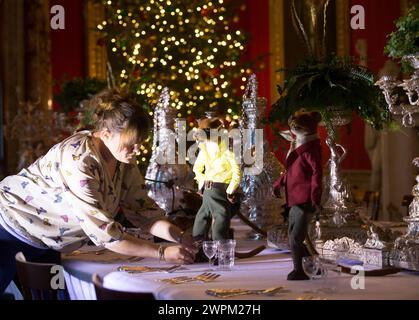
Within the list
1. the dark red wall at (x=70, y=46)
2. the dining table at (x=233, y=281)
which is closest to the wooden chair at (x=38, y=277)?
the dining table at (x=233, y=281)

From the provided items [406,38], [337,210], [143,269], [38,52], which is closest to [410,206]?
[337,210]

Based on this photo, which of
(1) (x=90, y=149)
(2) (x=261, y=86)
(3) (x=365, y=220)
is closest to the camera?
(1) (x=90, y=149)

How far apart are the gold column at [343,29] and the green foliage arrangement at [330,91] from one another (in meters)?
6.49

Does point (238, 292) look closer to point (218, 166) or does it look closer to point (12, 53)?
point (218, 166)

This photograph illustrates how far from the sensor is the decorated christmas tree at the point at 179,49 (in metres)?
6.81

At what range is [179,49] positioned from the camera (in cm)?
687

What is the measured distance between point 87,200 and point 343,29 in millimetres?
7278

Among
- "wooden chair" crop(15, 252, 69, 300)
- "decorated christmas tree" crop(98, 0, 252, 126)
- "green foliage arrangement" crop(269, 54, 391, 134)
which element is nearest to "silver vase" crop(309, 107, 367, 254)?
"green foliage arrangement" crop(269, 54, 391, 134)

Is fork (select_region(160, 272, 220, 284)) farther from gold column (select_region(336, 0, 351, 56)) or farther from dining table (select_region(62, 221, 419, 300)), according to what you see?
gold column (select_region(336, 0, 351, 56))

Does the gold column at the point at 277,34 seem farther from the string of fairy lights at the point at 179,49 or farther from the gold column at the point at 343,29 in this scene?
the string of fairy lights at the point at 179,49

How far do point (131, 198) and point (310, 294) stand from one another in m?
0.95
